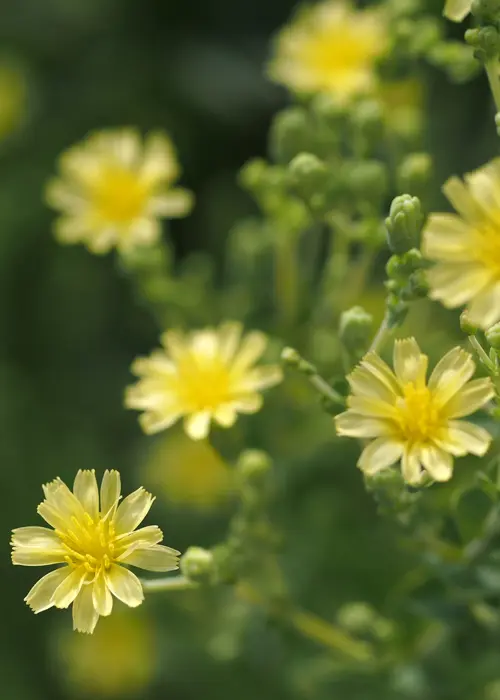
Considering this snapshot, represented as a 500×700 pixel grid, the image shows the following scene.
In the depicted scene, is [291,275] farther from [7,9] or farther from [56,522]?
[7,9]

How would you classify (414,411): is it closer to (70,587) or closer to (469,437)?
(469,437)

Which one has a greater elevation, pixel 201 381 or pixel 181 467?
pixel 181 467

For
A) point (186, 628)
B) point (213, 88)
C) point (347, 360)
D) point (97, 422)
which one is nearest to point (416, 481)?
point (347, 360)

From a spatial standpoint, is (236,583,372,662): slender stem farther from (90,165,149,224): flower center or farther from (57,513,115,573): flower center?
(90,165,149,224): flower center

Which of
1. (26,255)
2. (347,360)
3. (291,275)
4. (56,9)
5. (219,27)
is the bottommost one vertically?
(347,360)

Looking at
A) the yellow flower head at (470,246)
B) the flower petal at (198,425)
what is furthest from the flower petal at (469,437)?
the flower petal at (198,425)

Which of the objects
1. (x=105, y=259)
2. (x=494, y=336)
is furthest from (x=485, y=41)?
(x=105, y=259)

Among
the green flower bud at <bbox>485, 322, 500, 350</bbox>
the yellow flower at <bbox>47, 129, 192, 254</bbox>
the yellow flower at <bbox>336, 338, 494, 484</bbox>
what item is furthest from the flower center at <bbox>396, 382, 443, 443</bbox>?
the yellow flower at <bbox>47, 129, 192, 254</bbox>

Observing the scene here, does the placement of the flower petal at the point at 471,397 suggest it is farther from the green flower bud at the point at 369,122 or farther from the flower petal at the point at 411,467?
the green flower bud at the point at 369,122
